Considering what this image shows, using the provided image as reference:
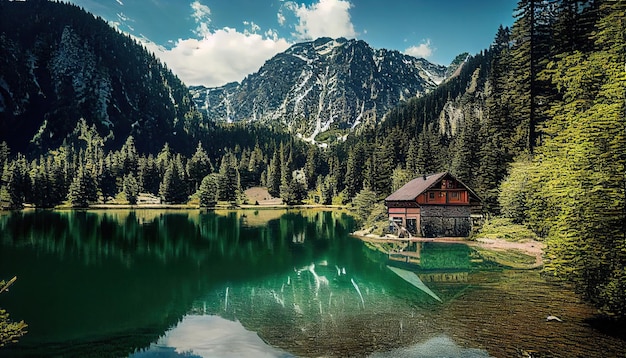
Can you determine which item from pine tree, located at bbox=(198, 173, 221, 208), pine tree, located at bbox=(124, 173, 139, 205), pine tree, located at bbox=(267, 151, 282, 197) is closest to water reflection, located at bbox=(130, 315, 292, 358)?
pine tree, located at bbox=(198, 173, 221, 208)

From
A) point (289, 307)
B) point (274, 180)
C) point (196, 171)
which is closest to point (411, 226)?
point (289, 307)

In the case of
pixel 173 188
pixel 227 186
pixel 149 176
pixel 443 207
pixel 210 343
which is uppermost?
pixel 149 176

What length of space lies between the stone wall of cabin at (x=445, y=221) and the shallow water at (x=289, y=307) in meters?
11.0

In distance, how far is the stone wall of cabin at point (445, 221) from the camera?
5456 centimetres

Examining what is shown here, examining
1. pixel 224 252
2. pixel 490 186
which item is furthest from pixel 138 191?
pixel 490 186

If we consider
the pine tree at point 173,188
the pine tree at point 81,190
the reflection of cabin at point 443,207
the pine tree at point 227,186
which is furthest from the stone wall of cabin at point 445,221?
the pine tree at point 81,190

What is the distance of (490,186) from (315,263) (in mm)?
34261

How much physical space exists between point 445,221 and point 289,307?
122 feet

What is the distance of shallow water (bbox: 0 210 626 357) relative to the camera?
55.1 feet

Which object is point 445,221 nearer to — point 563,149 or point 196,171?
point 563,149

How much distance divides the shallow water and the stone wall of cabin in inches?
433

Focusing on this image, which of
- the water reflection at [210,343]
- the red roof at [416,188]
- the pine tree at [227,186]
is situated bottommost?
the water reflection at [210,343]

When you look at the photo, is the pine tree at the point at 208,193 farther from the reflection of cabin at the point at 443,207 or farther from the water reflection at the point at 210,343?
the water reflection at the point at 210,343

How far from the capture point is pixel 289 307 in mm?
23297
